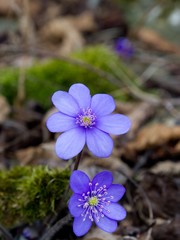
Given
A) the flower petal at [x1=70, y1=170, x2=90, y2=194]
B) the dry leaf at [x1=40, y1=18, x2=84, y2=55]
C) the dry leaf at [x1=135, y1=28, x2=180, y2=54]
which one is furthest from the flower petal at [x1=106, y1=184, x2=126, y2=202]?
Result: the dry leaf at [x1=135, y1=28, x2=180, y2=54]

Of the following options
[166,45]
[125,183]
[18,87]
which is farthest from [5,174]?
[166,45]

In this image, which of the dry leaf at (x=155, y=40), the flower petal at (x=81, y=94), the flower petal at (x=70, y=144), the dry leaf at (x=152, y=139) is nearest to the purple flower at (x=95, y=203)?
the flower petal at (x=70, y=144)

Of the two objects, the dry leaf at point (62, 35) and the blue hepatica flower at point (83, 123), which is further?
the dry leaf at point (62, 35)

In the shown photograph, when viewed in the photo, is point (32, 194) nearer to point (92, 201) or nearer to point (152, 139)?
point (92, 201)

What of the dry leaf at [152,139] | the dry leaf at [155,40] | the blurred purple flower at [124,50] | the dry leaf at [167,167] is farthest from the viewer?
the dry leaf at [155,40]

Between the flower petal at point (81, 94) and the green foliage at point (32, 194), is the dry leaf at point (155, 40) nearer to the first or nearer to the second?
the green foliage at point (32, 194)

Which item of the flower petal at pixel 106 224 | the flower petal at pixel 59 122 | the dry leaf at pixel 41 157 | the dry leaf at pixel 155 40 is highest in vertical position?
the flower petal at pixel 59 122
